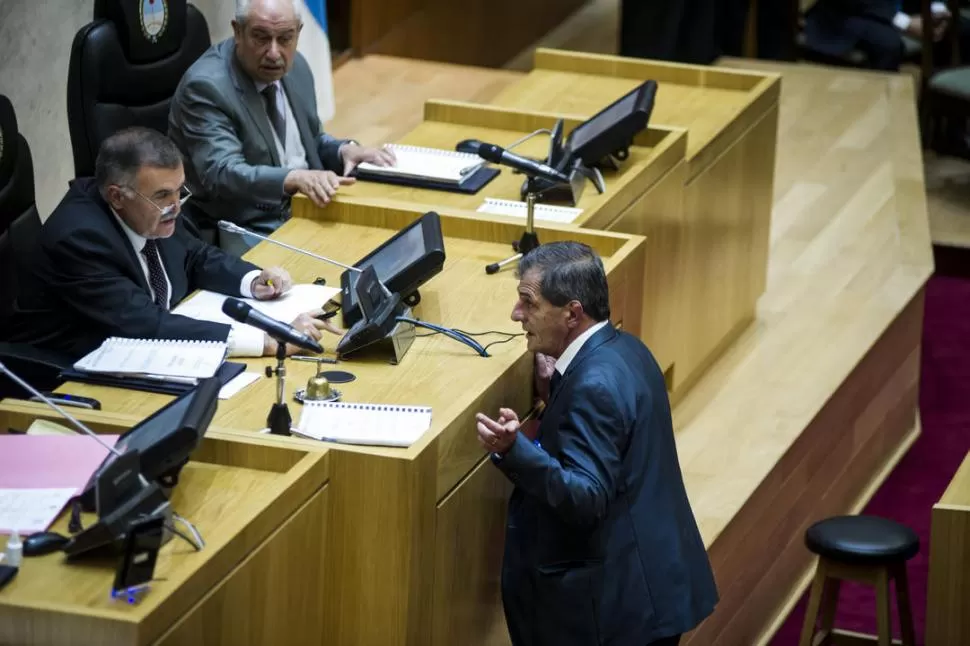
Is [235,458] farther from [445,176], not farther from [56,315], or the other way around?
[445,176]

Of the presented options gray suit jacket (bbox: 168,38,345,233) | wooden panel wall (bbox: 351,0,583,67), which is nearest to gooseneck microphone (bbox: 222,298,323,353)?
gray suit jacket (bbox: 168,38,345,233)

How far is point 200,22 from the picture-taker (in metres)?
4.61

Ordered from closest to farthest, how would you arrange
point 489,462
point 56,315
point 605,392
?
point 605,392 → point 489,462 → point 56,315

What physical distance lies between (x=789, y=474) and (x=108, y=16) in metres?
2.15

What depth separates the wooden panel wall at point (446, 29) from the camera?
7.79m

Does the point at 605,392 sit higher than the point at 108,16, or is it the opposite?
the point at 108,16

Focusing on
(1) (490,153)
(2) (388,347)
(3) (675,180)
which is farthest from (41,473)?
(3) (675,180)

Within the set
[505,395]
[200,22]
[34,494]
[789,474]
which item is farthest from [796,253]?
[34,494]

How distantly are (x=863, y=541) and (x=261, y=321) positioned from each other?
5.56 feet

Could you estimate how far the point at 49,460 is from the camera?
2.81m

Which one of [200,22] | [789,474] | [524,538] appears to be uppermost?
[200,22]

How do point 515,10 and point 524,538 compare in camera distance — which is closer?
point 524,538

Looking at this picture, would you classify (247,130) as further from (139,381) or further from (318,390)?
(318,390)

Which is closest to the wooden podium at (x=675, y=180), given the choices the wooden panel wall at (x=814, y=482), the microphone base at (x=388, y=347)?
the wooden panel wall at (x=814, y=482)
